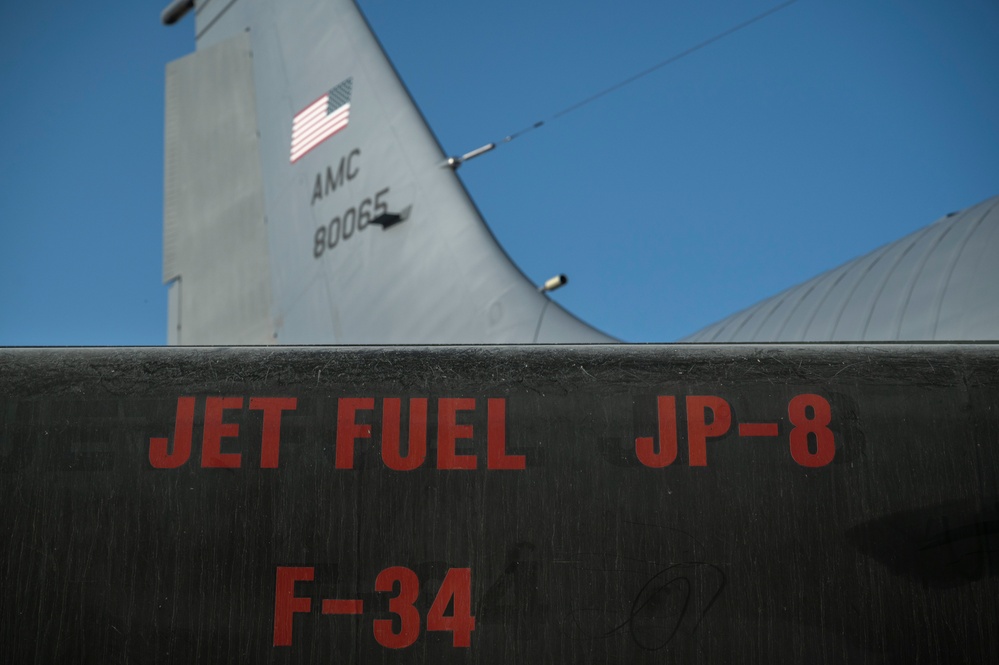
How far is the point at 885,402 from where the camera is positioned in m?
2.76

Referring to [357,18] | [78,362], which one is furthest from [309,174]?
[78,362]

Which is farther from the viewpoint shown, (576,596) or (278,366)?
(278,366)

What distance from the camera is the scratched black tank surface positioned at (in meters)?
2.64

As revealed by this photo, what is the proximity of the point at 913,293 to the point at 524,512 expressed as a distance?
16.1ft

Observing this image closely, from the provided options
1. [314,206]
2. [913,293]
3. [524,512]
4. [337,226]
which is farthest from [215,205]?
[524,512]

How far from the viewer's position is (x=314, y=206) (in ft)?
37.0

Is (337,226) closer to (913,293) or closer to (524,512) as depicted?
(913,293)

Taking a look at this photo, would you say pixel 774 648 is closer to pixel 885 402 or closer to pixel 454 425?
pixel 885 402

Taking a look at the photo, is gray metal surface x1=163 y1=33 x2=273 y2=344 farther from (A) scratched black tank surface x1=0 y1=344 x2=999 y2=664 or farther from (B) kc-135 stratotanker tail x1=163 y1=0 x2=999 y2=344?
(A) scratched black tank surface x1=0 y1=344 x2=999 y2=664

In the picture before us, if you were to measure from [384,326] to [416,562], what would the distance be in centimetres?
749

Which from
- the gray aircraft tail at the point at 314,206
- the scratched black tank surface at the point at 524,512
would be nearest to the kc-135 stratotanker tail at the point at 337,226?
the gray aircraft tail at the point at 314,206

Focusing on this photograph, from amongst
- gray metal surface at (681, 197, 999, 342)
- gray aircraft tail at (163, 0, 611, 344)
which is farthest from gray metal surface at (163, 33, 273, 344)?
gray metal surface at (681, 197, 999, 342)

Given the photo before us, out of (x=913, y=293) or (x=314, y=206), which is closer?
(x=913, y=293)

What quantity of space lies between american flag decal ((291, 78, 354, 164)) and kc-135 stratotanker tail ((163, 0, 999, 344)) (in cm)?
2
